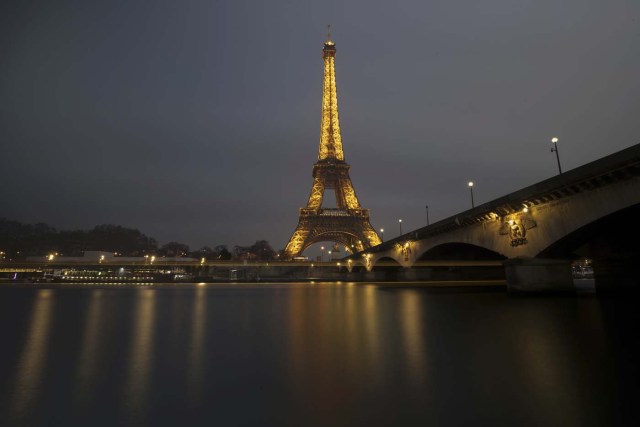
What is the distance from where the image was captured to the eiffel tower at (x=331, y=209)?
92375 millimetres

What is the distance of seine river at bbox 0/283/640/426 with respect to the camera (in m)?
4.94

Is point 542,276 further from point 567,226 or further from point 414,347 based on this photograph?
point 414,347

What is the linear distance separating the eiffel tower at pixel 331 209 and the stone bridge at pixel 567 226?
5799 cm

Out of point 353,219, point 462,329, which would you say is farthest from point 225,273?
point 462,329

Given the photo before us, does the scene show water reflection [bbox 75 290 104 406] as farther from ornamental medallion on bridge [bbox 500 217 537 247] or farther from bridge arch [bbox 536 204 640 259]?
ornamental medallion on bridge [bbox 500 217 537 247]

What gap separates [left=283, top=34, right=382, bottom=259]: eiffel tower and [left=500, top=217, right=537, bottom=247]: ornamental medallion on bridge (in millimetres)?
63864

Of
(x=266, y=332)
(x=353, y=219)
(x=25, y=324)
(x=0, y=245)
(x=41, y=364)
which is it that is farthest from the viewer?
(x=0, y=245)

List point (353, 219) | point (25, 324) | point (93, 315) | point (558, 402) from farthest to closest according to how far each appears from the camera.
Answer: point (353, 219) → point (93, 315) → point (25, 324) → point (558, 402)

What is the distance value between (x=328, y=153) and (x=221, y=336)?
298 feet

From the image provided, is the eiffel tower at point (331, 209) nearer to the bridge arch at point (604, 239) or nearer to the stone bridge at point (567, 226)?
the stone bridge at point (567, 226)

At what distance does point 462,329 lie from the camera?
12.2 m

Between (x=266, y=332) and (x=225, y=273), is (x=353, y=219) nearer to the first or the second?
(x=225, y=273)

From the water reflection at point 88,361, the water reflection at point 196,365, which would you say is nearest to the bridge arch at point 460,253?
the water reflection at point 196,365

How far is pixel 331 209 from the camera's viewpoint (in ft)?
315
